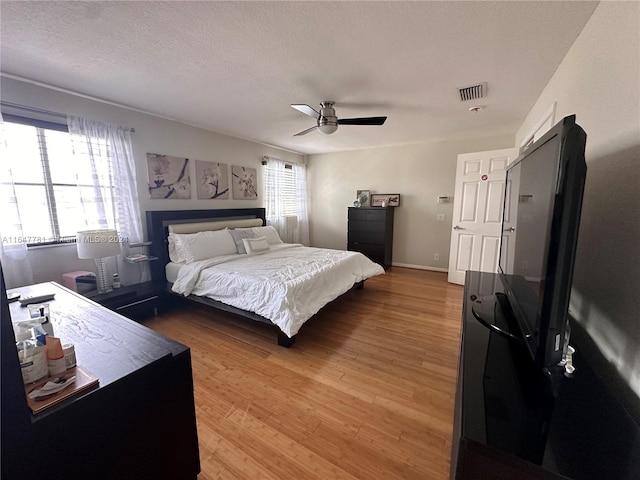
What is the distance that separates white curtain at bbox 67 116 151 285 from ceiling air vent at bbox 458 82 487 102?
146 inches

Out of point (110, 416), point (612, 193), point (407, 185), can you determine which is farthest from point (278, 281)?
point (407, 185)

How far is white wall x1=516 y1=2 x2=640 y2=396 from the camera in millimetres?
947

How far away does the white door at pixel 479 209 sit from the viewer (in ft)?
11.5

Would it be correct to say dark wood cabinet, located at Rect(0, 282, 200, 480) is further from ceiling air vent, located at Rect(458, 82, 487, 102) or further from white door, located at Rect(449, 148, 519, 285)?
white door, located at Rect(449, 148, 519, 285)

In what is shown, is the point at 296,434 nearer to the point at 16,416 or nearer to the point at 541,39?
the point at 16,416

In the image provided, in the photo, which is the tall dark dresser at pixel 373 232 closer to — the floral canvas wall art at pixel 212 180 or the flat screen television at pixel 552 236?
the floral canvas wall art at pixel 212 180

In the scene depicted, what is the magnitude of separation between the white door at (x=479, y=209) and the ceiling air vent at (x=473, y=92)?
123cm

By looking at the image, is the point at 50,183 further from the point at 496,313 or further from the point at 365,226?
the point at 365,226

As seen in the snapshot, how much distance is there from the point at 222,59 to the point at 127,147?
1840mm

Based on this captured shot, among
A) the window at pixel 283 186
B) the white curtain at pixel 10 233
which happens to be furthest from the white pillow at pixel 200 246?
the window at pixel 283 186

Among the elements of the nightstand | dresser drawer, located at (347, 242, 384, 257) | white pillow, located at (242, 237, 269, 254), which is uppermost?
white pillow, located at (242, 237, 269, 254)

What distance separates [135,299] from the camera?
2.74 m

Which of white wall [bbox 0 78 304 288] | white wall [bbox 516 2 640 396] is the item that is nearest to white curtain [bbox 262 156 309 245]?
white wall [bbox 0 78 304 288]

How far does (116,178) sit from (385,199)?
4.27m
